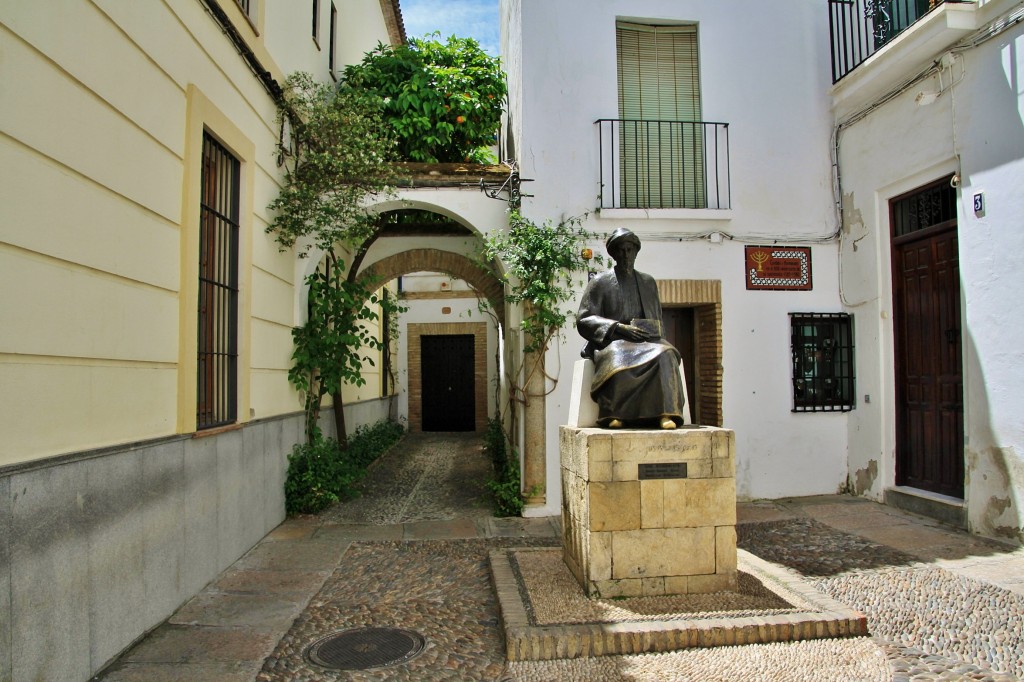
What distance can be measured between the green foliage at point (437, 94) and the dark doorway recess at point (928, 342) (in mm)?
4343

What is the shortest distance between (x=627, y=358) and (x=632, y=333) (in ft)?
0.76

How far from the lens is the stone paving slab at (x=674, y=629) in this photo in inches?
131

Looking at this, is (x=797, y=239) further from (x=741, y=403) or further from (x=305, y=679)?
(x=305, y=679)

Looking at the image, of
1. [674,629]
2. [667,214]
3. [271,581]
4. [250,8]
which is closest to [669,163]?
[667,214]

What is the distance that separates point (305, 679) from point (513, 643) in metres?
1.00

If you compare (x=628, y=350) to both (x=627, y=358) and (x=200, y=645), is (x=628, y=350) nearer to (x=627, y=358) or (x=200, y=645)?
(x=627, y=358)

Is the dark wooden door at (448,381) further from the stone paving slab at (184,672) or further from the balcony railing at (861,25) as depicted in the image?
the stone paving slab at (184,672)

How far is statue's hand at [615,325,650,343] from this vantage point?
4332 mm

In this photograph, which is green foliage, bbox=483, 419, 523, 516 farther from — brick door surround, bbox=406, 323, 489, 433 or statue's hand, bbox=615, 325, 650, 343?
brick door surround, bbox=406, 323, 489, 433

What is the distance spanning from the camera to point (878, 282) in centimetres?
652

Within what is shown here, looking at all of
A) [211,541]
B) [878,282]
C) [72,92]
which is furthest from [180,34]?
[878,282]

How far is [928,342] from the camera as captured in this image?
6082 mm

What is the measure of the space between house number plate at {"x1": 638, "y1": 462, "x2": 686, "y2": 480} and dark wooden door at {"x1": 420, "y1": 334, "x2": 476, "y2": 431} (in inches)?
429

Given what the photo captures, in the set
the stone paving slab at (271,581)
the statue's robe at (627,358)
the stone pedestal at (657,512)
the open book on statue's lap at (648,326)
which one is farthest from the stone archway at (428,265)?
the stone pedestal at (657,512)
